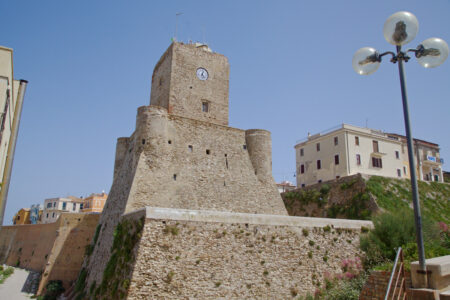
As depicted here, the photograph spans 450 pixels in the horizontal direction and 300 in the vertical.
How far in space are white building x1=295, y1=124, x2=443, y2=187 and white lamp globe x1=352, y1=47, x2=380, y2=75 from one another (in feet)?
68.4

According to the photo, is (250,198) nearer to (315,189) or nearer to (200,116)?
(200,116)

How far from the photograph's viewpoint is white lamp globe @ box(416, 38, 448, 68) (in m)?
6.78

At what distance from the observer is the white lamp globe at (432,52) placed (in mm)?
6777

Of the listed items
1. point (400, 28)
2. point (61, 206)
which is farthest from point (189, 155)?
point (61, 206)

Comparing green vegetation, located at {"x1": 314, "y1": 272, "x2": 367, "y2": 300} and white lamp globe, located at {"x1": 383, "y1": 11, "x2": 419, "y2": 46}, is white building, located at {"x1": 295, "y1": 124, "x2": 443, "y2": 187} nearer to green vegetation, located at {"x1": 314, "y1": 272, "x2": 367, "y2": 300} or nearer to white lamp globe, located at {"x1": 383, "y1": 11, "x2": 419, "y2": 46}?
A: green vegetation, located at {"x1": 314, "y1": 272, "x2": 367, "y2": 300}

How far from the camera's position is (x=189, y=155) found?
18156mm

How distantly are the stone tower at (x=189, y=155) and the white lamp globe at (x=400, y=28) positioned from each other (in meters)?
12.3

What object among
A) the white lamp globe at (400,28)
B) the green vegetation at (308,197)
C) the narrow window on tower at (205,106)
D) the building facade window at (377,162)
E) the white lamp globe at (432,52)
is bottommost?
the green vegetation at (308,197)

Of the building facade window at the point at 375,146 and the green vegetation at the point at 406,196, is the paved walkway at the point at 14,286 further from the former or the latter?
the building facade window at the point at 375,146

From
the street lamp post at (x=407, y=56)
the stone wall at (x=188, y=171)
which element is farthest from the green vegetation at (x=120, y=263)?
the street lamp post at (x=407, y=56)

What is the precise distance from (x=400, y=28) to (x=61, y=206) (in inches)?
2610

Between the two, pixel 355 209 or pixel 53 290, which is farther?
pixel 355 209

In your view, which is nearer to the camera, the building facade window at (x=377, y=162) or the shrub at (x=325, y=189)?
the shrub at (x=325, y=189)

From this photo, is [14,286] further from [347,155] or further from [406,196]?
[406,196]
